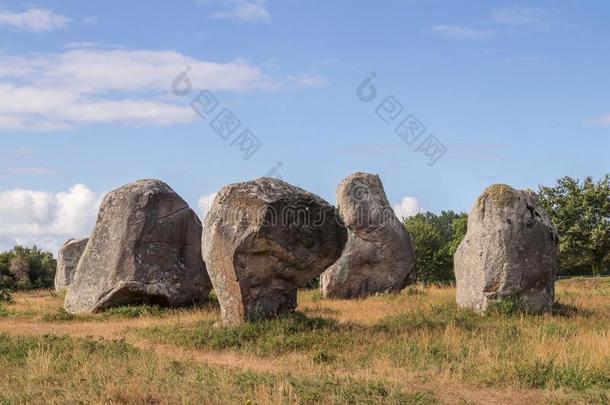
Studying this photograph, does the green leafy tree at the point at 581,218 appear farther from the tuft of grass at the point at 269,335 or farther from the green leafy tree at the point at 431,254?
the tuft of grass at the point at 269,335

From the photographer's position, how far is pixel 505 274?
1859 centimetres

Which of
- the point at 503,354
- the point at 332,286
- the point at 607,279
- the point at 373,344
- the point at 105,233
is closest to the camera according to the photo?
the point at 503,354

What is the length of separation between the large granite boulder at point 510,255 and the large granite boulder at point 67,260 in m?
24.1

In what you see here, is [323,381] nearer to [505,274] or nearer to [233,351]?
[233,351]

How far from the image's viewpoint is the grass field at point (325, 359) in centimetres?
997

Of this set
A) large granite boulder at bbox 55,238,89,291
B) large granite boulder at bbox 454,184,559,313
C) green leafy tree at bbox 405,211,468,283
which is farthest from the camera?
green leafy tree at bbox 405,211,468,283

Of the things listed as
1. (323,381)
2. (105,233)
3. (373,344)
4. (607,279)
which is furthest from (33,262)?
(323,381)

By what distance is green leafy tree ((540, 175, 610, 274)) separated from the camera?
158 feet

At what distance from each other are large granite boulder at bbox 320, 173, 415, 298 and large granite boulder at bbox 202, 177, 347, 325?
914cm

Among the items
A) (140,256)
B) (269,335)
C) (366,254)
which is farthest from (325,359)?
(366,254)

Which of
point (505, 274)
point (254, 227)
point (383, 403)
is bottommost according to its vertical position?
point (383, 403)

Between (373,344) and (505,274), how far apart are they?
5687 mm

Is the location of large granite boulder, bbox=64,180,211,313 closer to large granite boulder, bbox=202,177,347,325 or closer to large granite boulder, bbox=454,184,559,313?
large granite boulder, bbox=202,177,347,325

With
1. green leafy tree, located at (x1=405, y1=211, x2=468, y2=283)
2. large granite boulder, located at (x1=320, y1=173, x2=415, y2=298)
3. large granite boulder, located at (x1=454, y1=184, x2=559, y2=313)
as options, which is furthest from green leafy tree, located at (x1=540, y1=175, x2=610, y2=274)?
large granite boulder, located at (x1=454, y1=184, x2=559, y2=313)
